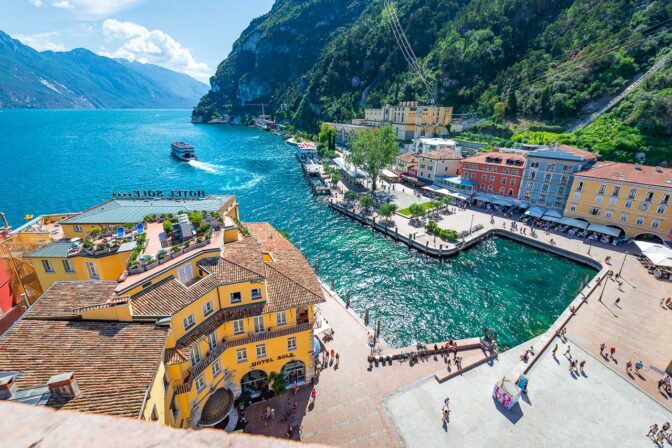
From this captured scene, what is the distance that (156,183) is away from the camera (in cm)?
9512

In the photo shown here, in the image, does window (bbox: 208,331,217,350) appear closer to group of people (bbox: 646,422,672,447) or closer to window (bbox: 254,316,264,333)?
window (bbox: 254,316,264,333)

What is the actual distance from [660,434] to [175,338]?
35.9 meters

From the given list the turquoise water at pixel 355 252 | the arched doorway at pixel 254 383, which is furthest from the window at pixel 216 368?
the turquoise water at pixel 355 252

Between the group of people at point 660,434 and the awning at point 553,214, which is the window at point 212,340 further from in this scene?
the awning at point 553,214

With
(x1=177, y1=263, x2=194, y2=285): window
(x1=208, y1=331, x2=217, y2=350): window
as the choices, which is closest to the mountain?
(x1=208, y1=331, x2=217, y2=350): window

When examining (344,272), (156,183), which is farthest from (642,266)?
(156,183)

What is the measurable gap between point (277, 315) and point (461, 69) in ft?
490

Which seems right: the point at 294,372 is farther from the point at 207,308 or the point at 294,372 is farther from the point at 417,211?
the point at 417,211

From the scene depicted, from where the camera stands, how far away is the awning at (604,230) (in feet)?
180

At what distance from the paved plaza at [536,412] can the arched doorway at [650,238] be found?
37.2 metres

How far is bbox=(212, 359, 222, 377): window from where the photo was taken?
22664 mm

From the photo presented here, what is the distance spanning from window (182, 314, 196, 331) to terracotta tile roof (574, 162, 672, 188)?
66.6 metres

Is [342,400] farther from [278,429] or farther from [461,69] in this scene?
[461,69]

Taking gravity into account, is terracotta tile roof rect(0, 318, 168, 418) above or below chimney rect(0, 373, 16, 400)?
below
